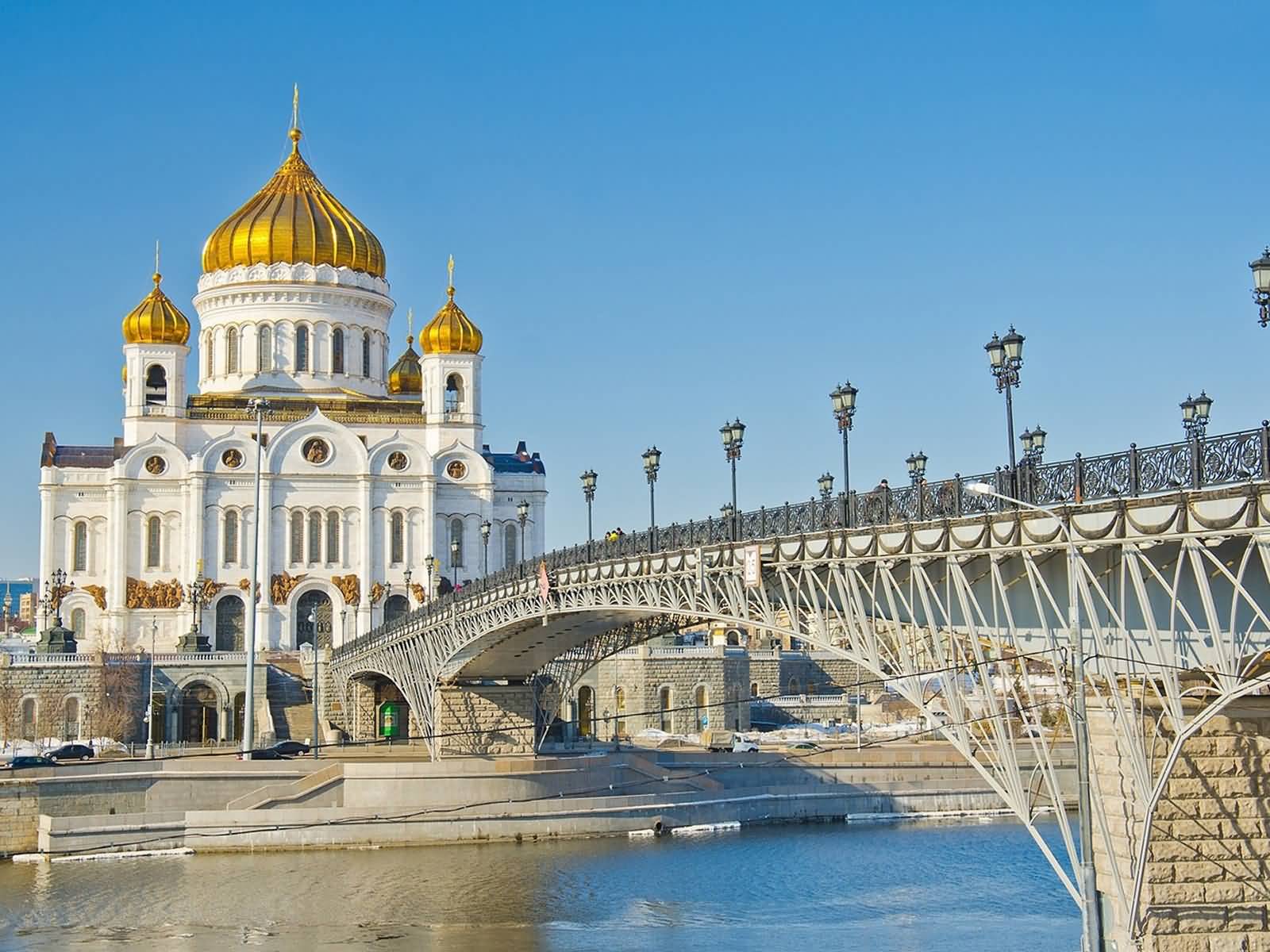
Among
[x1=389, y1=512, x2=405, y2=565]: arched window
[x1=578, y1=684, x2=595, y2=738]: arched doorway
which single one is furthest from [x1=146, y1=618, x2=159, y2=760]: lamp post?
[x1=578, y1=684, x2=595, y2=738]: arched doorway

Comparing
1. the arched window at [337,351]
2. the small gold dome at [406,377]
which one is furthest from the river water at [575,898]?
the small gold dome at [406,377]

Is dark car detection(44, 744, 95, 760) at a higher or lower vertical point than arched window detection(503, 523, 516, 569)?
lower

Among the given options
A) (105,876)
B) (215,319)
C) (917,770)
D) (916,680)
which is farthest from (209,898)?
(215,319)

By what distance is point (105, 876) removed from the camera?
129ft

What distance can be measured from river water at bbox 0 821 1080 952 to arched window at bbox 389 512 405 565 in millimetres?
32969

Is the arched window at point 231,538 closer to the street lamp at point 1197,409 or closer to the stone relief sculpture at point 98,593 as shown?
the stone relief sculpture at point 98,593

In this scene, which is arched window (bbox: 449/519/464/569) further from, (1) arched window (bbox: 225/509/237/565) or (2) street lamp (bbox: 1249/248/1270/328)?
(2) street lamp (bbox: 1249/248/1270/328)

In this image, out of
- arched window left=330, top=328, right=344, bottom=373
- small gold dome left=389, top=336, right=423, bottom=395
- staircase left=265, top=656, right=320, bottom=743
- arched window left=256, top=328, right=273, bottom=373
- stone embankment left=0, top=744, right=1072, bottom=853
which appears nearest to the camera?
stone embankment left=0, top=744, right=1072, bottom=853

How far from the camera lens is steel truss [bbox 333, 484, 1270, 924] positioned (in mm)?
17406

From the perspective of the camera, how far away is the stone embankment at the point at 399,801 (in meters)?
43.2

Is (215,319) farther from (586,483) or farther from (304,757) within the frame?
(586,483)

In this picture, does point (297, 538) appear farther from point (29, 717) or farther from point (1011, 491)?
point (1011, 491)

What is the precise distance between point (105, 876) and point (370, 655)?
790 inches

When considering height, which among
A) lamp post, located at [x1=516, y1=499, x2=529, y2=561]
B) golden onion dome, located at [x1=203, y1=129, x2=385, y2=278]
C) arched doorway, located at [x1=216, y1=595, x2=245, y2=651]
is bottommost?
arched doorway, located at [x1=216, y1=595, x2=245, y2=651]
